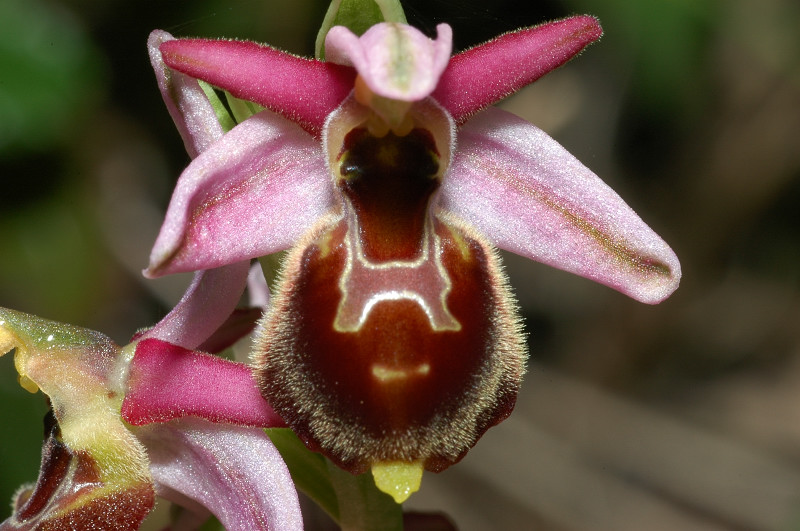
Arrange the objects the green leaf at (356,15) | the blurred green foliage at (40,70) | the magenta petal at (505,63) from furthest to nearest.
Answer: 1. the blurred green foliage at (40,70)
2. the green leaf at (356,15)
3. the magenta petal at (505,63)

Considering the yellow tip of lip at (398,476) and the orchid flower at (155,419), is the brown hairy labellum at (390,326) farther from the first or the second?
the orchid flower at (155,419)

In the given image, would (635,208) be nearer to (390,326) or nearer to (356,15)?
(356,15)

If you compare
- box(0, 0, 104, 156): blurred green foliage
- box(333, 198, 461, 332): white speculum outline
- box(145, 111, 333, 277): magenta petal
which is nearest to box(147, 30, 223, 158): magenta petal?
box(145, 111, 333, 277): magenta petal

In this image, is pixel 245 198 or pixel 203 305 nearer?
pixel 245 198

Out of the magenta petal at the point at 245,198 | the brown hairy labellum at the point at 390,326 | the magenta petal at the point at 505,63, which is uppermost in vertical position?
the magenta petal at the point at 505,63

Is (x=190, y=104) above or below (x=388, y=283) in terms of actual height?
above

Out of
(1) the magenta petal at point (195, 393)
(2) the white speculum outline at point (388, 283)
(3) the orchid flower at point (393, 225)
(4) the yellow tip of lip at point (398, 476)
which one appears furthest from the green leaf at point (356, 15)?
(4) the yellow tip of lip at point (398, 476)

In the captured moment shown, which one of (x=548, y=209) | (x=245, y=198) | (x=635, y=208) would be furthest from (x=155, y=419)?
(x=635, y=208)

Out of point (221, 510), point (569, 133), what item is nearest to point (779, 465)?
point (569, 133)

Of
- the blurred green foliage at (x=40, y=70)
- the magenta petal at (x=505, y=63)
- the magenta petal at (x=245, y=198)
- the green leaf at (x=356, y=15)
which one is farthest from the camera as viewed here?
the blurred green foliage at (x=40, y=70)
